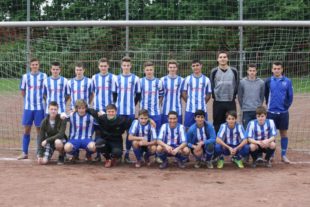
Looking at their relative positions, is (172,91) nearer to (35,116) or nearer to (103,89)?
(103,89)

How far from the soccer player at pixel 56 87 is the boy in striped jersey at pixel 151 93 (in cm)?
123

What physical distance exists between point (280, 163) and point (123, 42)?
12.0ft

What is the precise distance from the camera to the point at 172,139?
23.4ft

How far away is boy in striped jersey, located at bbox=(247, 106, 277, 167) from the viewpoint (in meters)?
7.11

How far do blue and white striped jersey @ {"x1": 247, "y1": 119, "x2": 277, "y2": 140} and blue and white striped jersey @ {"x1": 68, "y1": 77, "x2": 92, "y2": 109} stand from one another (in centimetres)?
251

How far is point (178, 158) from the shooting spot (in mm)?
7211

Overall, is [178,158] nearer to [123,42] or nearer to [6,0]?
[123,42]

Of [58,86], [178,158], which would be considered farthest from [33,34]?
[178,158]

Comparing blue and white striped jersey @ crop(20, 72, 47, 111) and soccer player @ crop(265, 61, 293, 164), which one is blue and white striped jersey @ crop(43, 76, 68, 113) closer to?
blue and white striped jersey @ crop(20, 72, 47, 111)

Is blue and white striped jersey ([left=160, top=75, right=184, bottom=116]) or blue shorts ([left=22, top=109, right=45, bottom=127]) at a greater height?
blue and white striped jersey ([left=160, top=75, right=184, bottom=116])

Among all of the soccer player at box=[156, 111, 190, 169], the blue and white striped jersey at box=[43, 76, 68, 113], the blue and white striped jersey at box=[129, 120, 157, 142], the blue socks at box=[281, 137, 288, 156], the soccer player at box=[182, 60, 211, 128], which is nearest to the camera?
the soccer player at box=[156, 111, 190, 169]

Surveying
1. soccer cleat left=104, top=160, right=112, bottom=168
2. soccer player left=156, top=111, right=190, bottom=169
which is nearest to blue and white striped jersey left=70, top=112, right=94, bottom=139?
soccer cleat left=104, top=160, right=112, bottom=168

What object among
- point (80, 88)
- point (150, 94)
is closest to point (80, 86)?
point (80, 88)

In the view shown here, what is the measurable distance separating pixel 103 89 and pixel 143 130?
34.9 inches
